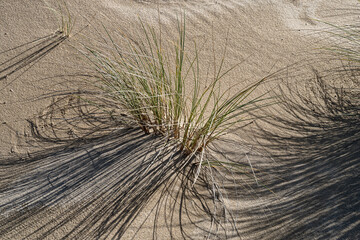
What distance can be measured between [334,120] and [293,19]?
4.20 feet

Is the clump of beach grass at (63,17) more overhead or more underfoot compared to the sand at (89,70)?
more overhead

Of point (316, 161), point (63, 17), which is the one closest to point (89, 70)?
point (63, 17)

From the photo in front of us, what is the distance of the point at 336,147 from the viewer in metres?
2.00

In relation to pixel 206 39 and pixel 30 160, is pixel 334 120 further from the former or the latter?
pixel 30 160

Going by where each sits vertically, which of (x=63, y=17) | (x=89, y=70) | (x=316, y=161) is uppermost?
(x=63, y=17)

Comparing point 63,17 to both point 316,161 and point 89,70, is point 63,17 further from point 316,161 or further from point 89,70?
point 316,161

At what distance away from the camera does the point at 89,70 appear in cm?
230

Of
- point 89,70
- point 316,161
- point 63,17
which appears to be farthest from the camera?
point 63,17

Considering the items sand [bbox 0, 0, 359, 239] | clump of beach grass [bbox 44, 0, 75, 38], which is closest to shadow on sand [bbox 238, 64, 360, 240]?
sand [bbox 0, 0, 359, 239]

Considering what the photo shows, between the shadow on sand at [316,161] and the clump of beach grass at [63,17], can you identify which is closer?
the shadow on sand at [316,161]

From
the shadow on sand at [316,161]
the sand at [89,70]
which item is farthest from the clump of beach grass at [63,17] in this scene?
the shadow on sand at [316,161]

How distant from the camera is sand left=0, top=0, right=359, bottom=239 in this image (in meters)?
1.58

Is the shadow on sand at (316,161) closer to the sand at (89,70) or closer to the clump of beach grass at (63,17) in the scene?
the sand at (89,70)

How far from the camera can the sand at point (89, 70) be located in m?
1.58
